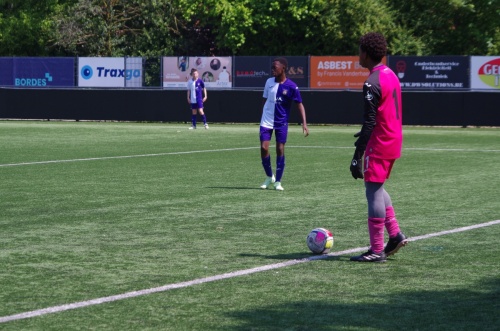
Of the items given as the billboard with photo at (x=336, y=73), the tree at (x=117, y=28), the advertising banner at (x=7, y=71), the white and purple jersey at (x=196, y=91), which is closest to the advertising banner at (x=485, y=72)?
the billboard with photo at (x=336, y=73)

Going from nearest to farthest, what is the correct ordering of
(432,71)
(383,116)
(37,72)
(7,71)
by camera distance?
(383,116) < (432,71) < (37,72) < (7,71)

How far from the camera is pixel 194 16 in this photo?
5878 centimetres

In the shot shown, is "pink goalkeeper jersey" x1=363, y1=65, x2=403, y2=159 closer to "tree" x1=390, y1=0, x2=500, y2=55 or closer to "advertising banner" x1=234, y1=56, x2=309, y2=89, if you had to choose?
"advertising banner" x1=234, y1=56, x2=309, y2=89

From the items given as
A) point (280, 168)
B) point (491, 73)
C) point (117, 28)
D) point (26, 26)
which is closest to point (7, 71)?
point (117, 28)

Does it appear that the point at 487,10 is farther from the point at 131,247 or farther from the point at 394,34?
the point at 131,247

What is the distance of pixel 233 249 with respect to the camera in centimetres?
971

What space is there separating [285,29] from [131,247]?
150 feet

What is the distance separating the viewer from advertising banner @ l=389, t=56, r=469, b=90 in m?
43.1

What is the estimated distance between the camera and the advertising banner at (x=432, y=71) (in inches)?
1698

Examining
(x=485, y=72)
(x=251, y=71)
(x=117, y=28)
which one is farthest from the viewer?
(x=117, y=28)

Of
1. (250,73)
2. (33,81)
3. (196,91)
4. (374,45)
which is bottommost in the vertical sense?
(196,91)

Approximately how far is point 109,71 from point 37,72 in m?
3.50

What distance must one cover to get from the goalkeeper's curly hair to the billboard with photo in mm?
35629

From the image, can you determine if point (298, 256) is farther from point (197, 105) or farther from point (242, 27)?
point (242, 27)
